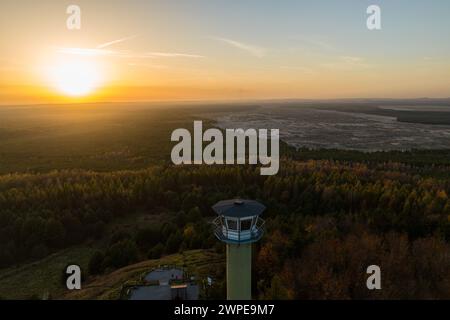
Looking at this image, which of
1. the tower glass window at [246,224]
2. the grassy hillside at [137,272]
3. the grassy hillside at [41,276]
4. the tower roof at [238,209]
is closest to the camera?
the tower roof at [238,209]

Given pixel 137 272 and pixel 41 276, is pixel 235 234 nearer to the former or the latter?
pixel 137 272

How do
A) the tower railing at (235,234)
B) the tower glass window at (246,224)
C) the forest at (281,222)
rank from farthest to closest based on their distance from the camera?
the forest at (281,222)
the tower glass window at (246,224)
the tower railing at (235,234)

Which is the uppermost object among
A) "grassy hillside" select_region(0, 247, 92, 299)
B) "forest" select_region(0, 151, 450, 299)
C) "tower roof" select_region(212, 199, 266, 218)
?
"tower roof" select_region(212, 199, 266, 218)

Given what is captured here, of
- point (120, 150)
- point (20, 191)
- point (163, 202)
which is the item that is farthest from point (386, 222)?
point (120, 150)

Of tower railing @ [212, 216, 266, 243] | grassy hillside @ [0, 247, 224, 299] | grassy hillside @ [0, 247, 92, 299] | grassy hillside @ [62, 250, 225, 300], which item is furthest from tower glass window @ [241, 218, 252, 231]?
grassy hillside @ [0, 247, 92, 299]

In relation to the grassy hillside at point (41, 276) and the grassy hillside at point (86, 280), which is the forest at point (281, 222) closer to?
the grassy hillside at point (41, 276)

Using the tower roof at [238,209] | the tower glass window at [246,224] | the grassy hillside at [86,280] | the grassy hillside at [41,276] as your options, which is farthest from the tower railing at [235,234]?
the grassy hillside at [41,276]

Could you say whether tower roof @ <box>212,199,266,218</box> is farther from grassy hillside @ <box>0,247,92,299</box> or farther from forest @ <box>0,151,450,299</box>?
grassy hillside @ <box>0,247,92,299</box>
